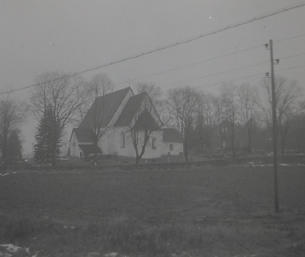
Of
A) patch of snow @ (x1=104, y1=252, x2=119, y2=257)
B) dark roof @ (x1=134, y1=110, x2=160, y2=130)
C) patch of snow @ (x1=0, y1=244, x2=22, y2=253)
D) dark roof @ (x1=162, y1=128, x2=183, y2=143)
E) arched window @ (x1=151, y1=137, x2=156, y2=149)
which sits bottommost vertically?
patch of snow @ (x1=0, y1=244, x2=22, y2=253)

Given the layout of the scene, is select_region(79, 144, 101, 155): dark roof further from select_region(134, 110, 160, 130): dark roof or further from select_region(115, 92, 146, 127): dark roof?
select_region(134, 110, 160, 130): dark roof

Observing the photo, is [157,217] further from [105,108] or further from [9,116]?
[9,116]

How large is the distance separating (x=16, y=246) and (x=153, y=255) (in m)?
4.57

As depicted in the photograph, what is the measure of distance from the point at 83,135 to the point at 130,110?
1198cm

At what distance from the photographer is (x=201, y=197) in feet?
64.5

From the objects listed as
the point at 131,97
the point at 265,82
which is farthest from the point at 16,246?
the point at 265,82

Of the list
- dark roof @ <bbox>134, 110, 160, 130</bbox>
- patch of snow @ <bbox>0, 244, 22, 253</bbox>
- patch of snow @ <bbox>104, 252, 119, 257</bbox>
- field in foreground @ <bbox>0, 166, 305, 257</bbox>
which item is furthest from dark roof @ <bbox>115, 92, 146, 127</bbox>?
patch of snow @ <bbox>104, 252, 119, 257</bbox>

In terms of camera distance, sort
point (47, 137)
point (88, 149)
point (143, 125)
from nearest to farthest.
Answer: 1. point (143, 125)
2. point (47, 137)
3. point (88, 149)

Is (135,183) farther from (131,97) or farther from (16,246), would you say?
(131,97)

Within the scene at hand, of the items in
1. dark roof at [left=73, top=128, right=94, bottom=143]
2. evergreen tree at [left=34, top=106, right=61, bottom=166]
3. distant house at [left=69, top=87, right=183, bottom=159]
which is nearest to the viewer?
evergreen tree at [left=34, top=106, right=61, bottom=166]

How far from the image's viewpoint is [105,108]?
212 ft

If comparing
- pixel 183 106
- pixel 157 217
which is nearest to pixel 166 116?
pixel 183 106

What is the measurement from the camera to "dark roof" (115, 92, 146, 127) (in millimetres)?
57219

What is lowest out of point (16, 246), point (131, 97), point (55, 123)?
point (16, 246)
